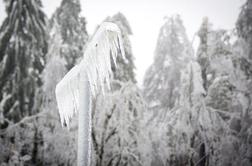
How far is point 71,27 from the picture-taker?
16.6 m

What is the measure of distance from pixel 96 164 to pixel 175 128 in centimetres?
226

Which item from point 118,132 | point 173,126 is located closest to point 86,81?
point 118,132

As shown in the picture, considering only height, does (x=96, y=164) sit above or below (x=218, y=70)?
below

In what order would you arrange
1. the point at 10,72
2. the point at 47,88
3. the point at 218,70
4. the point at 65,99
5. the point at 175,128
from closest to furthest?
the point at 65,99
the point at 175,128
the point at 218,70
the point at 47,88
the point at 10,72

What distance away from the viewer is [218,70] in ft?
26.2

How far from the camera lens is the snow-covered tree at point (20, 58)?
12547mm

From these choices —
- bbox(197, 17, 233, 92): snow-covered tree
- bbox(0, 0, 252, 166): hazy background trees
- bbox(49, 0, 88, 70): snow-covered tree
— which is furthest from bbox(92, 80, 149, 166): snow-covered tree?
bbox(49, 0, 88, 70): snow-covered tree

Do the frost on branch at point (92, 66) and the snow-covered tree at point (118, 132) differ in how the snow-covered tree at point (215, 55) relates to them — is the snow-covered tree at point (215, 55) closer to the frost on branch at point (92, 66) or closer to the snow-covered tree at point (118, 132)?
the snow-covered tree at point (118, 132)

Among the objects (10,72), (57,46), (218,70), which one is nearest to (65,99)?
(218,70)

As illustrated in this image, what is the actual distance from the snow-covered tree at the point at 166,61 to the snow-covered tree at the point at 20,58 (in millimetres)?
8751

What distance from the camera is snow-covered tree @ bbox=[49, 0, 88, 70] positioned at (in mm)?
16111

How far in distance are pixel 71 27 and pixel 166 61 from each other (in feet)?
24.5

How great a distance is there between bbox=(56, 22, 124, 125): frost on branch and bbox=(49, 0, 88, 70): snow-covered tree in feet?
44.2

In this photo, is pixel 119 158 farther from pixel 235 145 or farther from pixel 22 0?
pixel 22 0
